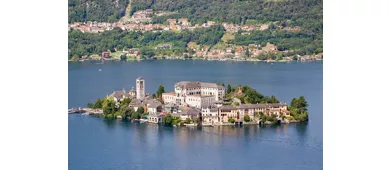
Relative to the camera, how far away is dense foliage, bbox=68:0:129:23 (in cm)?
2259

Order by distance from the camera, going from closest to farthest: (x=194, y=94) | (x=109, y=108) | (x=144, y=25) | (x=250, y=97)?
(x=250, y=97) → (x=194, y=94) → (x=109, y=108) → (x=144, y=25)

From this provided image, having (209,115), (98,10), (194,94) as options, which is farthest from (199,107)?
(98,10)

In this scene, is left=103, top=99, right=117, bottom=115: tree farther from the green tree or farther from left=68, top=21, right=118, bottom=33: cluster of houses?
left=68, top=21, right=118, bottom=33: cluster of houses

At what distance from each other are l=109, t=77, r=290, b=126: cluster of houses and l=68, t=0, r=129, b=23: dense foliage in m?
9.57

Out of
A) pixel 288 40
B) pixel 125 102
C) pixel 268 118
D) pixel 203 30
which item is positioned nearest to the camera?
pixel 268 118

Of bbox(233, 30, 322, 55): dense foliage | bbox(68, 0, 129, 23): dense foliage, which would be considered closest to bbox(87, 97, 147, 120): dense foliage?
bbox(233, 30, 322, 55): dense foliage

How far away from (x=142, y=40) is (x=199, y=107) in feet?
32.3

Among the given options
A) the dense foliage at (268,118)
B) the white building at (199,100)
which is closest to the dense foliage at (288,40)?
the white building at (199,100)

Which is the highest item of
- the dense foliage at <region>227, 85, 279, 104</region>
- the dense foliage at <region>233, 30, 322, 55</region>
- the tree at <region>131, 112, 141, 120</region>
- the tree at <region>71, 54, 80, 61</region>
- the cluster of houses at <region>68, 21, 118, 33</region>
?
the cluster of houses at <region>68, 21, 118, 33</region>

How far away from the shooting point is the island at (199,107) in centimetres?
1183

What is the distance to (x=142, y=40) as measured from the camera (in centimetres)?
2181

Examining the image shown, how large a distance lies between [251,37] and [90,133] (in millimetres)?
9580

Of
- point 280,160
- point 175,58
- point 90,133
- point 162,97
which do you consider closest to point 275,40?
point 175,58

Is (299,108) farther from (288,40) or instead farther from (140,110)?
(288,40)
